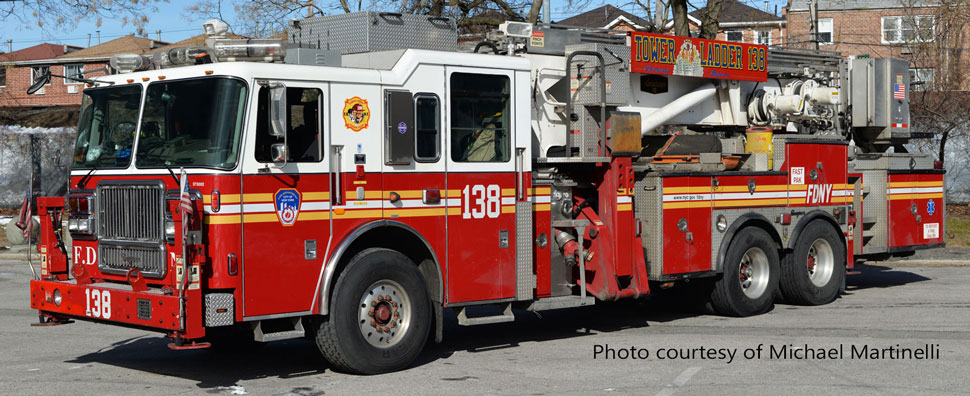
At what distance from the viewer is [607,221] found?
10.8 m

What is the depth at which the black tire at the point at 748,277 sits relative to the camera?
1212 cm

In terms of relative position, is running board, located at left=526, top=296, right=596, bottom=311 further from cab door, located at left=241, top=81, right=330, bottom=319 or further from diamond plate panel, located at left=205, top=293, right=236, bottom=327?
diamond plate panel, located at left=205, top=293, right=236, bottom=327

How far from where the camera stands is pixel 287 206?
835cm

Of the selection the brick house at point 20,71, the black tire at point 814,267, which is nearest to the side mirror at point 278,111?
the black tire at point 814,267

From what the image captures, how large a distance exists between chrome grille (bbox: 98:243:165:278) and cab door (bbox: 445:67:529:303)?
8.08 ft

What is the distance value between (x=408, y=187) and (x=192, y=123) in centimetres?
184

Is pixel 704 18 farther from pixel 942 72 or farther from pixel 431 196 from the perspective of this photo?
pixel 431 196

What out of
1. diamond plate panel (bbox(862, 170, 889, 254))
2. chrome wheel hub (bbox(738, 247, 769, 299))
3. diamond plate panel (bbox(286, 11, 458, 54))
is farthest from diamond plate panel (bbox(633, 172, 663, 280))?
diamond plate panel (bbox(862, 170, 889, 254))

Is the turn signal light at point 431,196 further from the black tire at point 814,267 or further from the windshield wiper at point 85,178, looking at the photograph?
the black tire at point 814,267

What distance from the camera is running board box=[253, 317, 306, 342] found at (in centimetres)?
830

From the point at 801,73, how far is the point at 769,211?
2476mm

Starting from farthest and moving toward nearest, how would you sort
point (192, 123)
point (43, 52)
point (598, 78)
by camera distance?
point (43, 52)
point (598, 78)
point (192, 123)

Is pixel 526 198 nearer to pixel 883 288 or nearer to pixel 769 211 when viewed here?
pixel 769 211

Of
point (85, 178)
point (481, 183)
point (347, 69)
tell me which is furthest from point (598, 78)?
point (85, 178)
